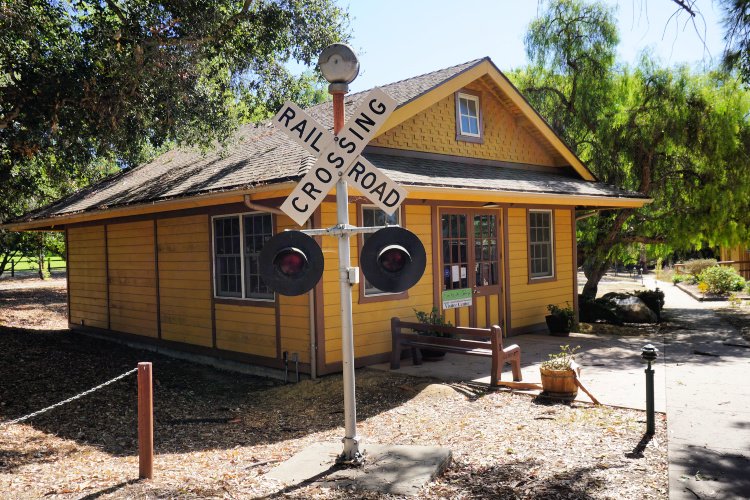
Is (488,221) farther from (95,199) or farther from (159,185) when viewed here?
(95,199)

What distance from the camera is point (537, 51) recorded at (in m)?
19.2

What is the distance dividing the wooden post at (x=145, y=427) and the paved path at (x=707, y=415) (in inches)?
159

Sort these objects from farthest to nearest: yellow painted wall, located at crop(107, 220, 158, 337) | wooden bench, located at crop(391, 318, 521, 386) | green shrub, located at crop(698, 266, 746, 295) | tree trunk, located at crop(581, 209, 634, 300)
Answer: green shrub, located at crop(698, 266, 746, 295)
tree trunk, located at crop(581, 209, 634, 300)
yellow painted wall, located at crop(107, 220, 158, 337)
wooden bench, located at crop(391, 318, 521, 386)

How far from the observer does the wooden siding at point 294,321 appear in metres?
9.20

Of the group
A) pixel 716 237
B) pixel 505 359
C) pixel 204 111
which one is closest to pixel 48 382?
pixel 204 111

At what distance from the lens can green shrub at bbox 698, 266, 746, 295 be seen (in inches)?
874

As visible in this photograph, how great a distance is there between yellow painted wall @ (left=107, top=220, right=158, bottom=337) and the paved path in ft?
31.9

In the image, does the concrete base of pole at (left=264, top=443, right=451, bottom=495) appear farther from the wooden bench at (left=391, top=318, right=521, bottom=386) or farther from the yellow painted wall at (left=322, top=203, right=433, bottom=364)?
the yellow painted wall at (left=322, top=203, right=433, bottom=364)

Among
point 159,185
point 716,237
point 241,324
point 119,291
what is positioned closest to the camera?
point 241,324

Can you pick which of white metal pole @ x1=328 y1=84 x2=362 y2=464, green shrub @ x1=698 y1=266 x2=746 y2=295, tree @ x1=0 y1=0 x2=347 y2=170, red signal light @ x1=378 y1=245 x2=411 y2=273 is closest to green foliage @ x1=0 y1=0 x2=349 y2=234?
tree @ x1=0 y1=0 x2=347 y2=170

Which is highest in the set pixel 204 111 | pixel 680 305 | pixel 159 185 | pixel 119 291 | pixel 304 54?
pixel 304 54

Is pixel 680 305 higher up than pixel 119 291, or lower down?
lower down

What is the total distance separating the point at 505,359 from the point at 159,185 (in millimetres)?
7886

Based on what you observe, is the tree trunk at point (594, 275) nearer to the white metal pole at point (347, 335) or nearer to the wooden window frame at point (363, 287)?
the wooden window frame at point (363, 287)
